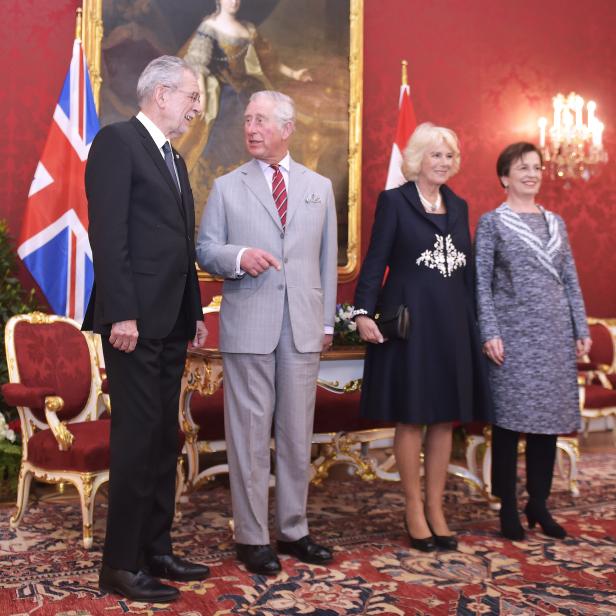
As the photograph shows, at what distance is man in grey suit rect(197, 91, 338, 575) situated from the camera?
2812 mm

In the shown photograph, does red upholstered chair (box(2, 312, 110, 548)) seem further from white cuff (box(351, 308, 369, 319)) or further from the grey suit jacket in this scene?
white cuff (box(351, 308, 369, 319))

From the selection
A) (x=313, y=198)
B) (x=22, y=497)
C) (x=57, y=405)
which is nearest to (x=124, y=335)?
(x=313, y=198)

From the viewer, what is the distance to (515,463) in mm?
3293

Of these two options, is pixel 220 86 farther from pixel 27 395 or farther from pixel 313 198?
pixel 27 395

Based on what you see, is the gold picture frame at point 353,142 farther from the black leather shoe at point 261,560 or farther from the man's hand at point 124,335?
the man's hand at point 124,335

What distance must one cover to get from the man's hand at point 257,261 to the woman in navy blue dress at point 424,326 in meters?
0.56

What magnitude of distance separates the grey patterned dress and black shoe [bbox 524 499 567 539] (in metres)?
0.37

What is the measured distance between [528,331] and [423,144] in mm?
863

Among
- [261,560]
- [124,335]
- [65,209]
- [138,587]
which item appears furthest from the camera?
[65,209]

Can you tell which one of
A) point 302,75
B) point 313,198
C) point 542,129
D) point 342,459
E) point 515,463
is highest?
point 302,75

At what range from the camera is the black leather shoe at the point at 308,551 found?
2.92m

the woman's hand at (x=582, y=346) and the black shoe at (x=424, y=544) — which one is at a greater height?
the woman's hand at (x=582, y=346)

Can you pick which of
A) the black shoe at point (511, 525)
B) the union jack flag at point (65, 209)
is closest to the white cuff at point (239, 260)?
the black shoe at point (511, 525)

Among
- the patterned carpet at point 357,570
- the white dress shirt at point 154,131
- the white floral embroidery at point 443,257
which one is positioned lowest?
the patterned carpet at point 357,570
